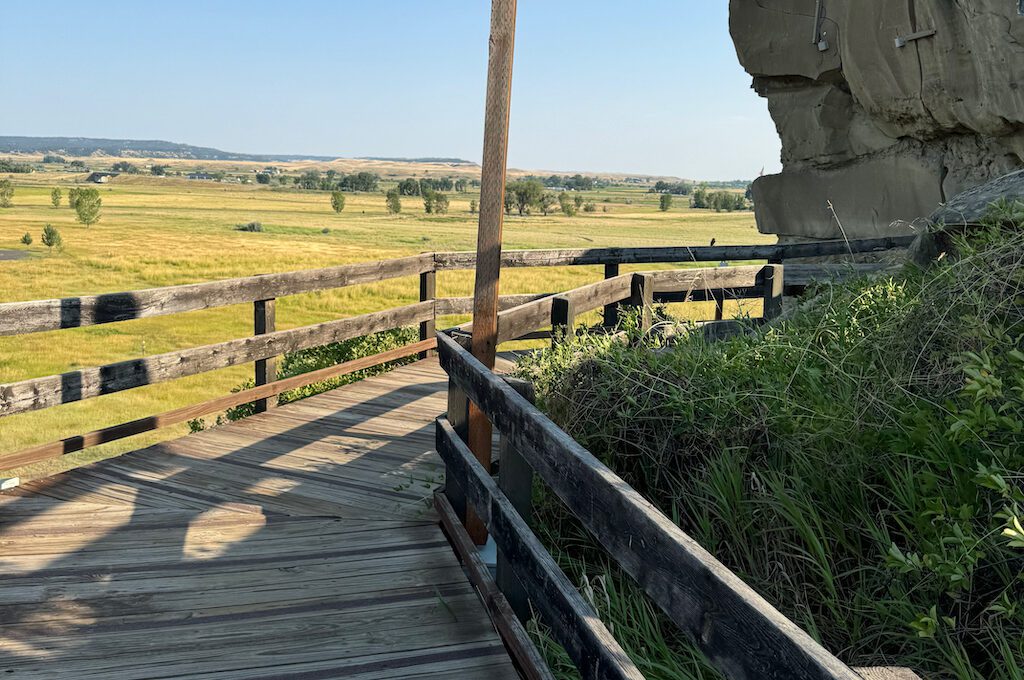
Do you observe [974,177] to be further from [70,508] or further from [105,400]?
[105,400]

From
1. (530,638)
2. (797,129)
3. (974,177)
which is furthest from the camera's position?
(797,129)

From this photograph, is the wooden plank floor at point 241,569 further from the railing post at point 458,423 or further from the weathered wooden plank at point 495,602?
the railing post at point 458,423

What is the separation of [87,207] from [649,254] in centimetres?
9334

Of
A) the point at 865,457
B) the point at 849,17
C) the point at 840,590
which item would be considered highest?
the point at 849,17

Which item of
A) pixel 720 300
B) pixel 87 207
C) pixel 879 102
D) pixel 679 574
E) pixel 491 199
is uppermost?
pixel 879 102

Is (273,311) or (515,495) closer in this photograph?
(515,495)

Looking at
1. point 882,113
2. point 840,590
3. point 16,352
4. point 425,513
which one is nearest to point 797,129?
point 882,113

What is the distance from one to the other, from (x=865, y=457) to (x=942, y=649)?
2.93 feet

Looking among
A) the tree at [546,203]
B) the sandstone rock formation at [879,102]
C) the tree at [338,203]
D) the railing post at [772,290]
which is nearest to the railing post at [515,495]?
the railing post at [772,290]

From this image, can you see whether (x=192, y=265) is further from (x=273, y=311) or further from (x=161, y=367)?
(x=161, y=367)

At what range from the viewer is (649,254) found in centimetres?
870

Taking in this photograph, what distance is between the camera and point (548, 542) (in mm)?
4133

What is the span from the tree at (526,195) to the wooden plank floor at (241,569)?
126208 mm

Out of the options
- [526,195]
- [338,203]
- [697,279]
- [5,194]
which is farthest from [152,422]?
[526,195]
